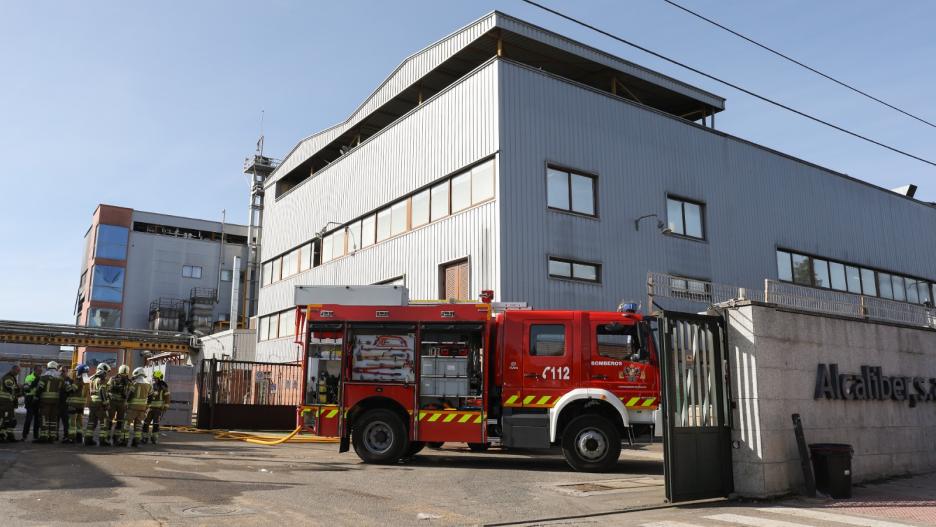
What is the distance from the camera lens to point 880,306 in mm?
12781

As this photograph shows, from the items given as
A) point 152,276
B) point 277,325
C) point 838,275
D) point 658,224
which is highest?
point 152,276

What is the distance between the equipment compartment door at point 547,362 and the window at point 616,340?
44 cm

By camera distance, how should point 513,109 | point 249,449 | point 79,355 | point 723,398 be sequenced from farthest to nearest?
point 79,355
point 513,109
point 249,449
point 723,398

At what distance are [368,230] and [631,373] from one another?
1530 centimetres

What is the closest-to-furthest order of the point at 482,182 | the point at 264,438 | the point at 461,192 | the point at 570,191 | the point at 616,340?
the point at 616,340 < the point at 264,438 < the point at 482,182 < the point at 570,191 < the point at 461,192

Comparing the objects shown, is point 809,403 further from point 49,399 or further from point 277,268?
point 277,268

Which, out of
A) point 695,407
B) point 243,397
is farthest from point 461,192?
point 695,407

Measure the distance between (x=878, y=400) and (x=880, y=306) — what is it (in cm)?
187

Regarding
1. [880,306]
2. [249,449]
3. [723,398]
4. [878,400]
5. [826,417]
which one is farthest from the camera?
[249,449]

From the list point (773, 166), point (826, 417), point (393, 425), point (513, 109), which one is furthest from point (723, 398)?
point (773, 166)

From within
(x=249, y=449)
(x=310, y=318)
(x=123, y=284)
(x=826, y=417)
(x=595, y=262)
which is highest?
(x=123, y=284)

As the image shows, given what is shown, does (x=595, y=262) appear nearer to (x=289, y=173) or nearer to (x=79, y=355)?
(x=289, y=173)

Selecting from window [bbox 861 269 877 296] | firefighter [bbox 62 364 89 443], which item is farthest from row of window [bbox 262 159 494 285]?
window [bbox 861 269 877 296]

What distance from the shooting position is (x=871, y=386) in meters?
11.8
